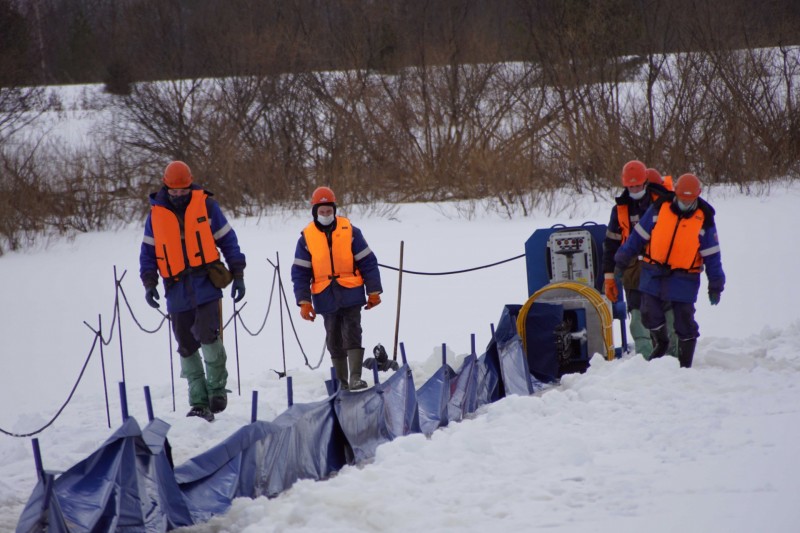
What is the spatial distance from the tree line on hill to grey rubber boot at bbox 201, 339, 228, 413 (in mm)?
13069

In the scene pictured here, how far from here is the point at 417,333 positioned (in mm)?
12219

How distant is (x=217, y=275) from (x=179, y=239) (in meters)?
0.40

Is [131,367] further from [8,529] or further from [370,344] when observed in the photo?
[8,529]

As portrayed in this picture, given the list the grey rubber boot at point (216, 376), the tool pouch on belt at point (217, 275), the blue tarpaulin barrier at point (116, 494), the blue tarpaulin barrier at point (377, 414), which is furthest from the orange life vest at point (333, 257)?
the blue tarpaulin barrier at point (116, 494)

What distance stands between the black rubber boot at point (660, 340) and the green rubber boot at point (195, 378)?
355cm

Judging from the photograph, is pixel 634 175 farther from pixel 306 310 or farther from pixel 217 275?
pixel 217 275

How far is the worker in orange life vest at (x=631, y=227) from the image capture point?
7.80m

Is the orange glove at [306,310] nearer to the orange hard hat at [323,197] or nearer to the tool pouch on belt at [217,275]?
the tool pouch on belt at [217,275]

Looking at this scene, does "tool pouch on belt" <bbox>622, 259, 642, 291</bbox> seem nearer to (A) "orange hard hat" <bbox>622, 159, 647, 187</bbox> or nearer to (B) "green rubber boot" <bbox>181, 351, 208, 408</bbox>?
(A) "orange hard hat" <bbox>622, 159, 647, 187</bbox>

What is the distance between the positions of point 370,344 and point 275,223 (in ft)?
30.5

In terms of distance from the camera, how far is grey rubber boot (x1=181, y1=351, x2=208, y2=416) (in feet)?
23.9

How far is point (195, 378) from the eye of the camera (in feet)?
24.0

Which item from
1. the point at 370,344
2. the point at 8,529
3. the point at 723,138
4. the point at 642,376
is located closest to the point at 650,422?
the point at 642,376

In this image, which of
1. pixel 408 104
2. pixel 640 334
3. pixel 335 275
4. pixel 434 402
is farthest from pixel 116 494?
pixel 408 104
